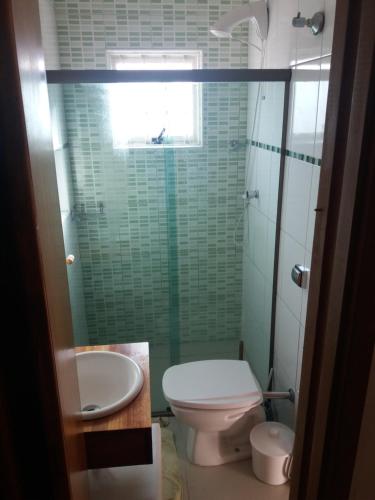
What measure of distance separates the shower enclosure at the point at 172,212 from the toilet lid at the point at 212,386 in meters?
0.35

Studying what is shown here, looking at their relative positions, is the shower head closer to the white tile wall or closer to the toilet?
the white tile wall

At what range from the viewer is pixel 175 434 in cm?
234

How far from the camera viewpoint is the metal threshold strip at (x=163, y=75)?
1820 millimetres

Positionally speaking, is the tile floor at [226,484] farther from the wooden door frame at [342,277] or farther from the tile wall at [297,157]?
the wooden door frame at [342,277]

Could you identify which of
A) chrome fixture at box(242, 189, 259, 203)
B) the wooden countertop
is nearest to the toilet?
the wooden countertop

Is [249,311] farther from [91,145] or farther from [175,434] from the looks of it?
[91,145]

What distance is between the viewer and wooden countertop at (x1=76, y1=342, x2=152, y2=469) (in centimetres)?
136

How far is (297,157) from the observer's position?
1858 mm

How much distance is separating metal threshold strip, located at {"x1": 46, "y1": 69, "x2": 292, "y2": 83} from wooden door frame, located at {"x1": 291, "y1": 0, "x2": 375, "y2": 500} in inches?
53.0

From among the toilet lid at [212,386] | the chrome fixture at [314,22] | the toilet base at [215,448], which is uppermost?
the chrome fixture at [314,22]

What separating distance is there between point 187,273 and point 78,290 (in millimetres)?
700

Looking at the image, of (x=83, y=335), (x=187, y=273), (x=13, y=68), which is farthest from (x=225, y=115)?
(x=13, y=68)

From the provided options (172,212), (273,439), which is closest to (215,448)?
(273,439)

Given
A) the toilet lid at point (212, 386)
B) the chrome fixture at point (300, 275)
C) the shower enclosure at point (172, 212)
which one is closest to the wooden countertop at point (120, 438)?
the toilet lid at point (212, 386)
